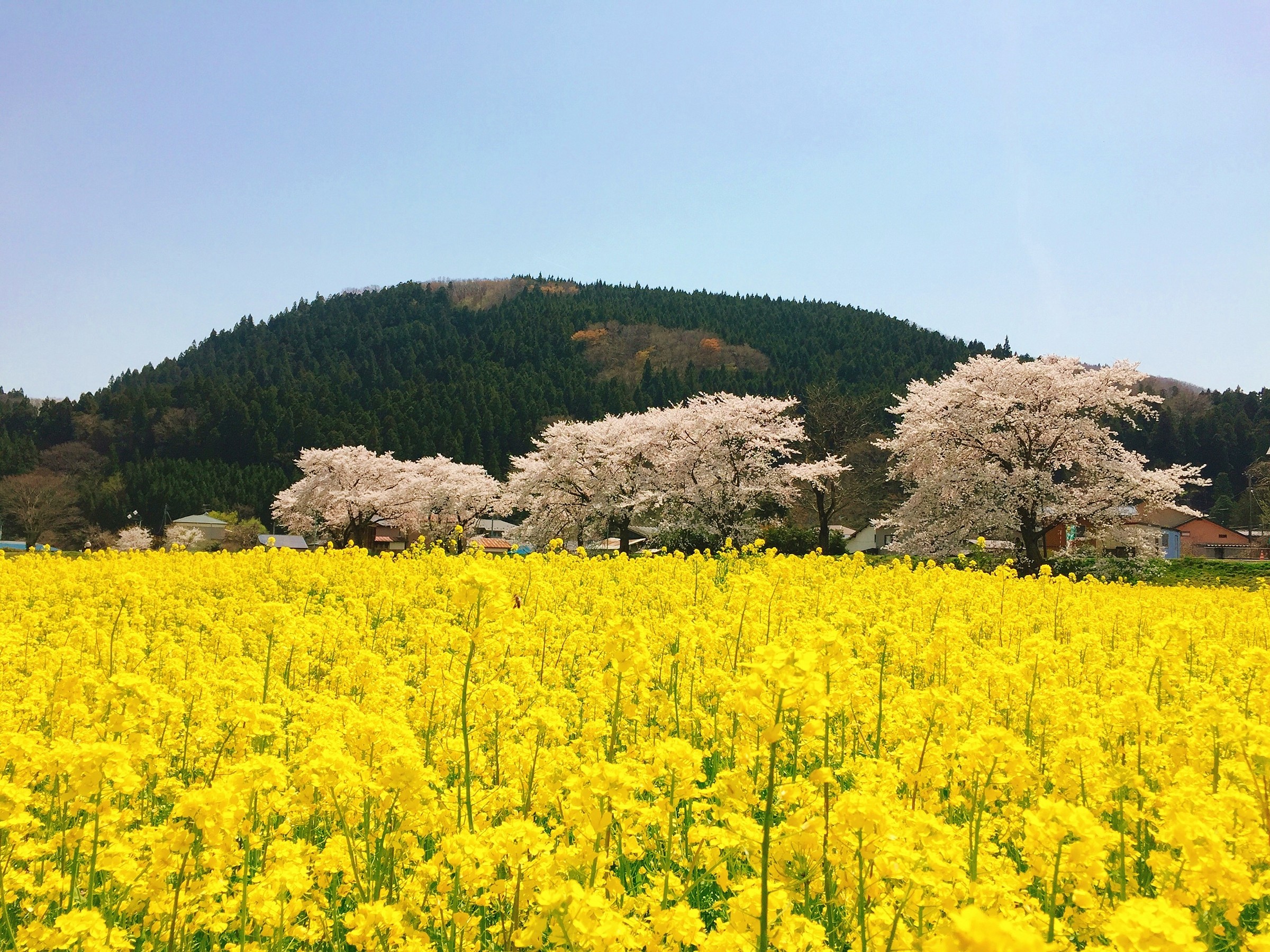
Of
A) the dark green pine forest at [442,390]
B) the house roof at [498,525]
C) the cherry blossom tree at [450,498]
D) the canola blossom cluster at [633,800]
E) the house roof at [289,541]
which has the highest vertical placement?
the dark green pine forest at [442,390]

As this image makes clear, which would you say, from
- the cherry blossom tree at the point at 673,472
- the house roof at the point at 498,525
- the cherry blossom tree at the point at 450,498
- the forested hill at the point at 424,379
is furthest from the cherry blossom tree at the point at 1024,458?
the house roof at the point at 498,525

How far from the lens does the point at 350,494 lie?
60938mm

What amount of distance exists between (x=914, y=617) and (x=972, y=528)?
794 inches

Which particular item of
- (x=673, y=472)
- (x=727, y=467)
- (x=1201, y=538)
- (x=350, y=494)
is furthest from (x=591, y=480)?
(x=1201, y=538)

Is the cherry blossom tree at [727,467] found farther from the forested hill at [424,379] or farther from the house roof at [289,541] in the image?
the house roof at [289,541]

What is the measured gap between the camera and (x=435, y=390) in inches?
3868

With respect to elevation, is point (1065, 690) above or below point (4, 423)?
below

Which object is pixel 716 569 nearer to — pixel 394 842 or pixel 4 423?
pixel 394 842

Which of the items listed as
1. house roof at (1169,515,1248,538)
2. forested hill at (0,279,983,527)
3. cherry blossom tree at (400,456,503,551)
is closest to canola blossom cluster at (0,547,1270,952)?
cherry blossom tree at (400,456,503,551)

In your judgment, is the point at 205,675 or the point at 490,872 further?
the point at 205,675

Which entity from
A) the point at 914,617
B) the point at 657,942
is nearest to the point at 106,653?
the point at 657,942

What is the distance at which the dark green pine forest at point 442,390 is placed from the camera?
258 ft

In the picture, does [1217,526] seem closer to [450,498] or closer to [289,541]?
[450,498]

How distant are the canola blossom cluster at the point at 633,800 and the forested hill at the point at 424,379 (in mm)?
76839
